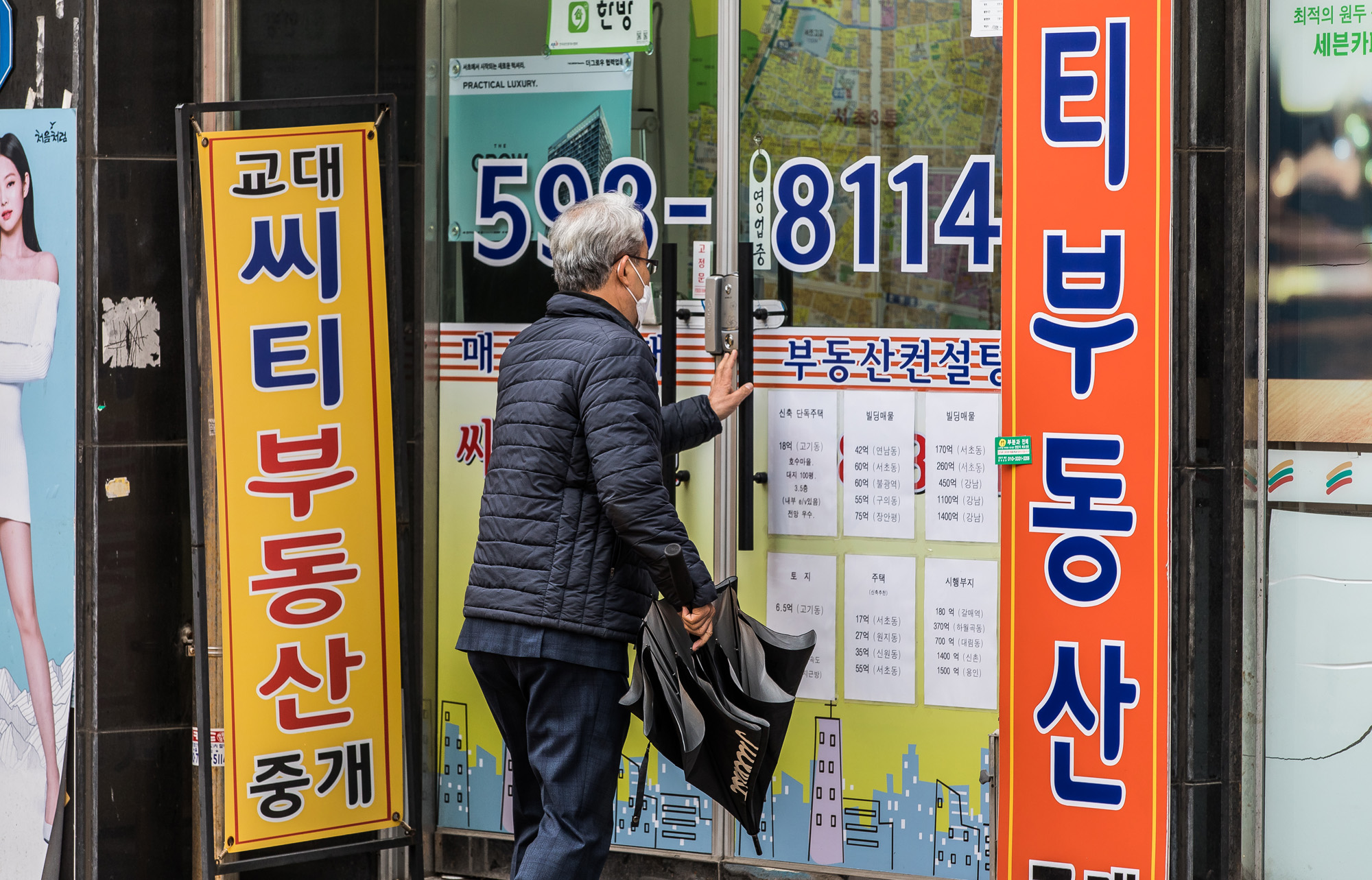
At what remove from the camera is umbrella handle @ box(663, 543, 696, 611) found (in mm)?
2918

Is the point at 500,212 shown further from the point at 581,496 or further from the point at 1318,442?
the point at 1318,442

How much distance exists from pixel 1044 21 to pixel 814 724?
2156 mm

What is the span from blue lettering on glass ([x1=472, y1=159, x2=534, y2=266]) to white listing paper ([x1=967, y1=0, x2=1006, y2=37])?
1497 millimetres

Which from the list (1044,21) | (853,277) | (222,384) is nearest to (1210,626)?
(853,277)

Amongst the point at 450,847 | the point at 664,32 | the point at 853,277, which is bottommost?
the point at 450,847

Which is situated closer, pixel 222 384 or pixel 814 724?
pixel 222 384

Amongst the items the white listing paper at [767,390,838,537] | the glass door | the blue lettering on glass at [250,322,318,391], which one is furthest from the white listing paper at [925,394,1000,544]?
the blue lettering on glass at [250,322,318,391]

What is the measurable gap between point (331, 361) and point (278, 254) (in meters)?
0.34

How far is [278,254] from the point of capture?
141 inches

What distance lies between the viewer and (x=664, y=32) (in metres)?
3.96

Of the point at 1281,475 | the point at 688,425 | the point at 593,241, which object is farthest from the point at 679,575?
the point at 1281,475

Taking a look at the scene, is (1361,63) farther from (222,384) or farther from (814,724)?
(222,384)

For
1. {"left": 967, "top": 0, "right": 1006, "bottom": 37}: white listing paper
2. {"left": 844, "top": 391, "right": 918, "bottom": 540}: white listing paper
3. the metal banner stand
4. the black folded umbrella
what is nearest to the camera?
the black folded umbrella

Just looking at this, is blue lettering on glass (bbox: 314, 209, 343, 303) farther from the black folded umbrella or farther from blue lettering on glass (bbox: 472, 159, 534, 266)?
the black folded umbrella
